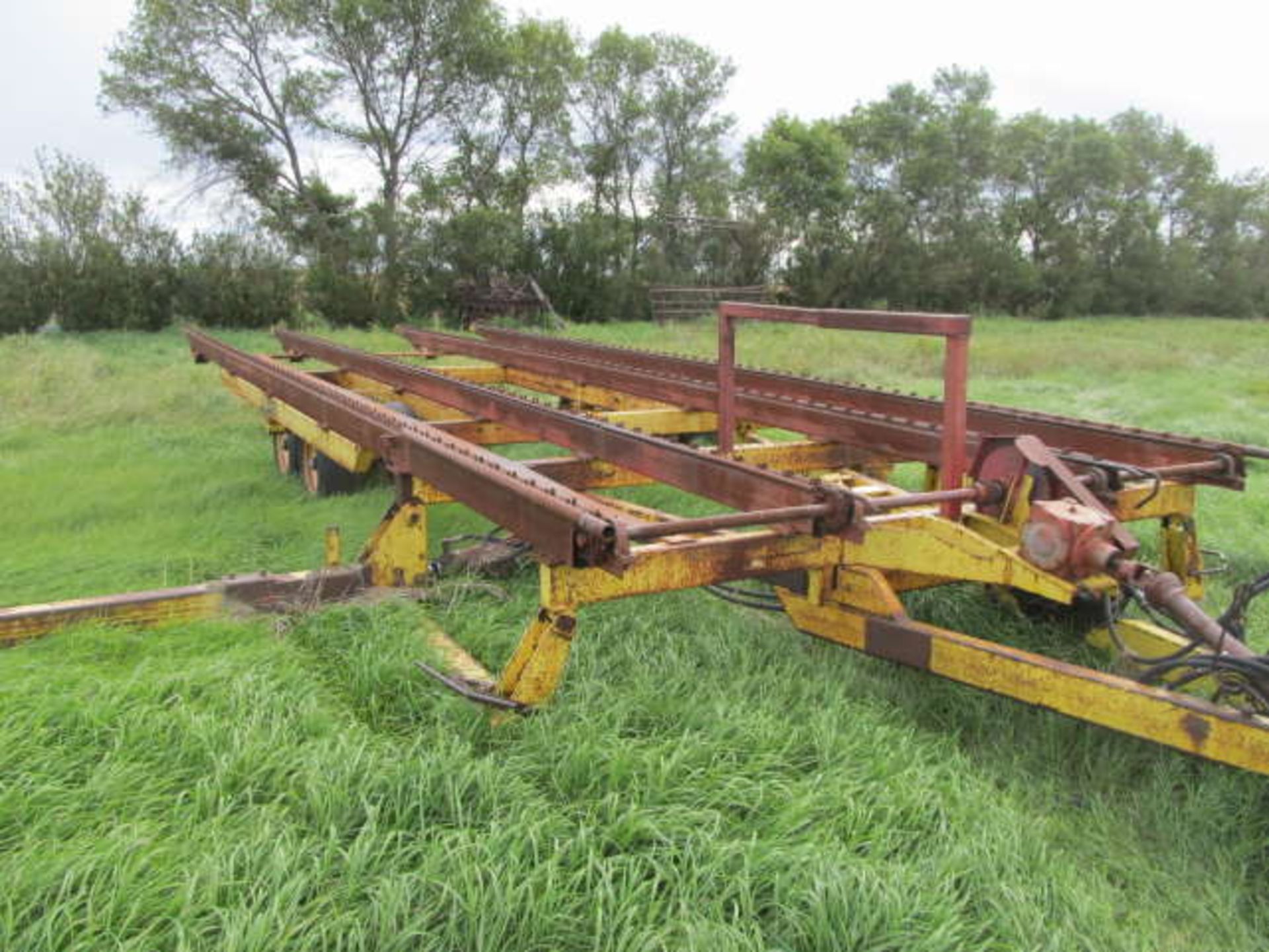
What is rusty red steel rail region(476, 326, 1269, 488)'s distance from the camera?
11.7 ft

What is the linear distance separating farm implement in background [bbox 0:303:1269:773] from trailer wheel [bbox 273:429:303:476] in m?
1.97

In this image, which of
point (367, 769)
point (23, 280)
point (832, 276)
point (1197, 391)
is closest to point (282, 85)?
point (23, 280)

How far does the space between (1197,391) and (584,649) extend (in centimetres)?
1090

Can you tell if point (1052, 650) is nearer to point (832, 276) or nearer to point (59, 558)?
point (59, 558)

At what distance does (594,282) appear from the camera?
26641 mm

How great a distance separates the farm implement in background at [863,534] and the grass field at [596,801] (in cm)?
24

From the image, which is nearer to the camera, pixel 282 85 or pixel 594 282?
pixel 282 85

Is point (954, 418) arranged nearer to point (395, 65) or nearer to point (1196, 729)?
point (1196, 729)

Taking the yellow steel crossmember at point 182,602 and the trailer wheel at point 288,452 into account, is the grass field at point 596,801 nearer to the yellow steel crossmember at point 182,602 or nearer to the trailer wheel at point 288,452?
the yellow steel crossmember at point 182,602

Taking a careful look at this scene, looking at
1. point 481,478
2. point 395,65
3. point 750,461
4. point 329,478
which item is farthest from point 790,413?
point 395,65

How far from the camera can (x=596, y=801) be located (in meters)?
2.28

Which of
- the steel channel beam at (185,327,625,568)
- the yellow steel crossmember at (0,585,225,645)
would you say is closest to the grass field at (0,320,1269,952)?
the yellow steel crossmember at (0,585,225,645)

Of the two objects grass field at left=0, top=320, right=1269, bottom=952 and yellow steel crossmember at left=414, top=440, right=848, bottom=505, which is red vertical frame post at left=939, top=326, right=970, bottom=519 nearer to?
grass field at left=0, top=320, right=1269, bottom=952

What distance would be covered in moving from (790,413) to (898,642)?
190cm
